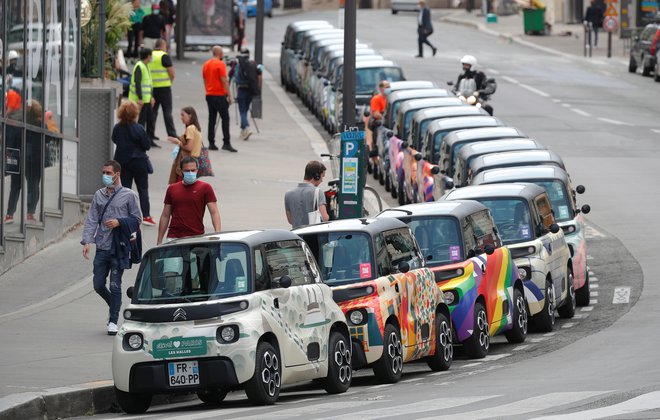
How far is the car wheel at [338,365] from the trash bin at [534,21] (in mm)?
59365

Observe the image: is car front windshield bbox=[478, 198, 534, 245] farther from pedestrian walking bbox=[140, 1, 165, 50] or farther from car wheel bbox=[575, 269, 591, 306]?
pedestrian walking bbox=[140, 1, 165, 50]

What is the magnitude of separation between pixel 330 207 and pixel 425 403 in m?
9.39

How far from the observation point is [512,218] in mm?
20125

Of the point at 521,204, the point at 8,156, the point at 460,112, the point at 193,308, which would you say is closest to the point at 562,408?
the point at 193,308

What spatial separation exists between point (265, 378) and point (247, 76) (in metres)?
22.1

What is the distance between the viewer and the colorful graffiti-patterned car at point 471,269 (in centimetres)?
1752

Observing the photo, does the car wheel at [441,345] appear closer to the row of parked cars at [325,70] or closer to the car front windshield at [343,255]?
the car front windshield at [343,255]

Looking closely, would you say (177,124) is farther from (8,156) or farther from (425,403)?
(425,403)

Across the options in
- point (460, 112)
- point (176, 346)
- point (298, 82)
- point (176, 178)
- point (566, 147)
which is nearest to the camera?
point (176, 346)

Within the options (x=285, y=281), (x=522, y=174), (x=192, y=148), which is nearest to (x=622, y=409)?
(x=285, y=281)

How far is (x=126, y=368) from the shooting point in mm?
14164

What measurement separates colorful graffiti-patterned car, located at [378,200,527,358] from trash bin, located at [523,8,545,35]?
55.7 m

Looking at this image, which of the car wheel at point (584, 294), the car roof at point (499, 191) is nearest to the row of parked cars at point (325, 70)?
the car wheel at point (584, 294)

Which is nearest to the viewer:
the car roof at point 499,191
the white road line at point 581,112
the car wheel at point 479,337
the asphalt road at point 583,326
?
the asphalt road at point 583,326
